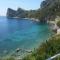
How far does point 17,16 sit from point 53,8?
71.0 metres

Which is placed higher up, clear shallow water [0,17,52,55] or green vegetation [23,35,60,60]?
green vegetation [23,35,60,60]

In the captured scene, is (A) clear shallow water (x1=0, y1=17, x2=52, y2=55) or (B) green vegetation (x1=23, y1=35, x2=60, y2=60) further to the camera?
(A) clear shallow water (x1=0, y1=17, x2=52, y2=55)

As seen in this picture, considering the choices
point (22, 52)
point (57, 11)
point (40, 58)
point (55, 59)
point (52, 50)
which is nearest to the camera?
point (55, 59)

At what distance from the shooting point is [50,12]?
104 metres

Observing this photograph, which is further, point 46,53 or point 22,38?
point 22,38

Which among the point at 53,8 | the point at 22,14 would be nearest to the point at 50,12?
the point at 53,8

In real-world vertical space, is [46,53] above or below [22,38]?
above

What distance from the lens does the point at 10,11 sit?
173375 mm

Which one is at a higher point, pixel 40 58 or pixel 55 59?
pixel 55 59

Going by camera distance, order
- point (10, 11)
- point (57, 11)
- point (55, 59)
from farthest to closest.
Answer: point (10, 11)
point (57, 11)
point (55, 59)

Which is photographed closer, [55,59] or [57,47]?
[55,59]

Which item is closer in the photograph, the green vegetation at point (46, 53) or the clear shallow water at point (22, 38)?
the green vegetation at point (46, 53)

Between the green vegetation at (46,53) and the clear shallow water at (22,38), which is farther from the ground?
the green vegetation at (46,53)

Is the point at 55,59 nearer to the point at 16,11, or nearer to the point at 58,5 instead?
the point at 58,5
